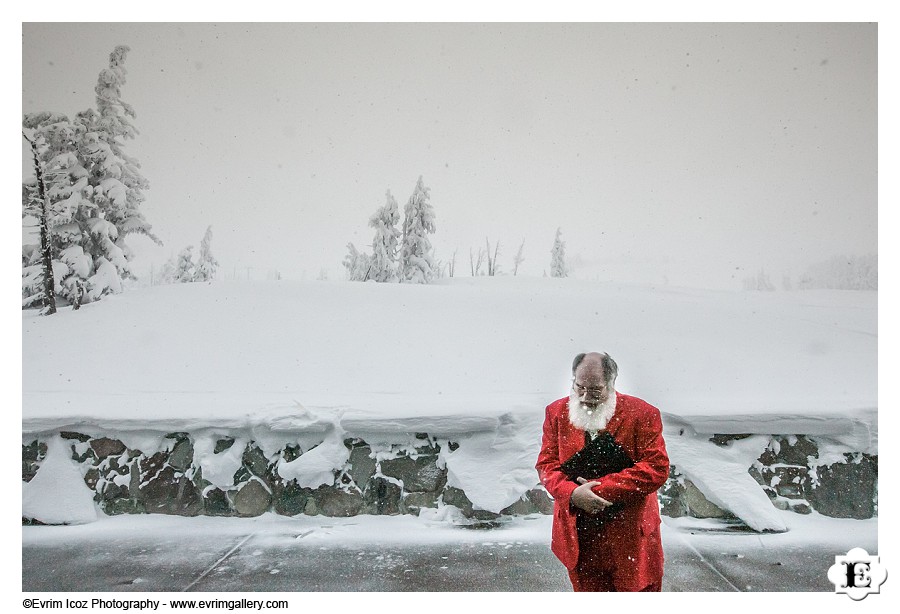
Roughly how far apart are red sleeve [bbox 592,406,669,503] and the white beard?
141 mm

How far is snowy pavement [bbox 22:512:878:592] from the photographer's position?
3.28 metres

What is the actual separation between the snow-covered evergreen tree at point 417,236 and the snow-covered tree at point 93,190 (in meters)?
1.98

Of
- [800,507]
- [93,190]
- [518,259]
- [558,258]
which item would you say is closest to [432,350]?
[518,259]

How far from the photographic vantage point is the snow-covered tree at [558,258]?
450 cm

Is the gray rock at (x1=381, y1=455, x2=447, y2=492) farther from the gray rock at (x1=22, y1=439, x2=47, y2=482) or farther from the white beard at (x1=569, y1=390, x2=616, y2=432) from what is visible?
the gray rock at (x1=22, y1=439, x2=47, y2=482)

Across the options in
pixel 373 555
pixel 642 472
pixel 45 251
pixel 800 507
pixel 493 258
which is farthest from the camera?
pixel 493 258

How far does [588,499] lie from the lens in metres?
2.56

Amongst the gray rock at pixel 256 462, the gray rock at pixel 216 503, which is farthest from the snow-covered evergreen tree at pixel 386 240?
the gray rock at pixel 216 503

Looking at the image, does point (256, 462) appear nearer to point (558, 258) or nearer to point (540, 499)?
point (540, 499)

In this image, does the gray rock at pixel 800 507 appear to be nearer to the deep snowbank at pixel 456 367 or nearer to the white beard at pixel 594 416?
the deep snowbank at pixel 456 367

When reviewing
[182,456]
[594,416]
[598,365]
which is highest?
[598,365]

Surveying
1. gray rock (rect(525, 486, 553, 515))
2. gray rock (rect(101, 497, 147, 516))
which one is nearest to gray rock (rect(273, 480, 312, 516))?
gray rock (rect(101, 497, 147, 516))

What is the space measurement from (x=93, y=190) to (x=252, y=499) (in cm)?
286
